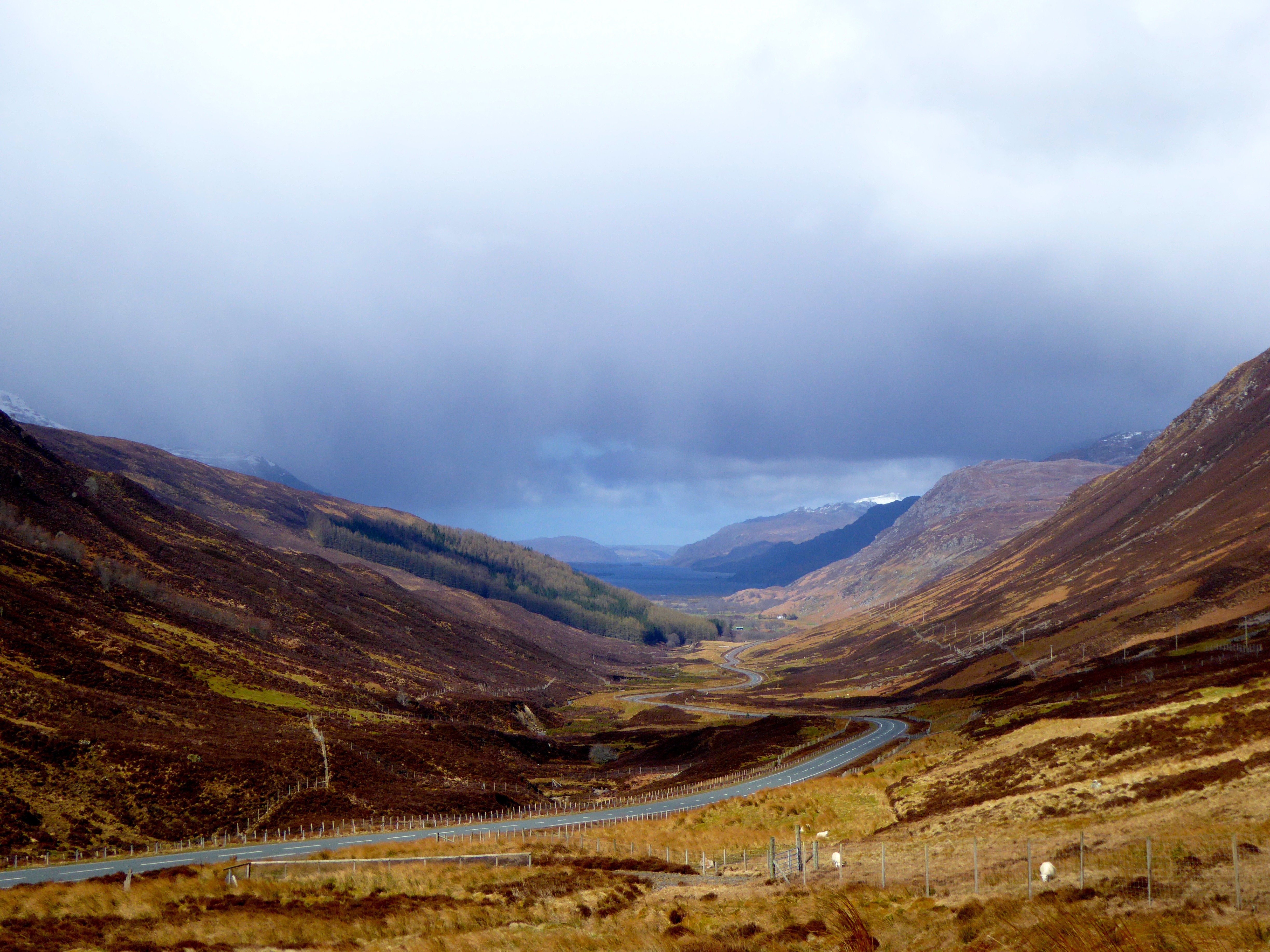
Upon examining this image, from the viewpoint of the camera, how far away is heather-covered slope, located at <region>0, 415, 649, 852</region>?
2415 inches

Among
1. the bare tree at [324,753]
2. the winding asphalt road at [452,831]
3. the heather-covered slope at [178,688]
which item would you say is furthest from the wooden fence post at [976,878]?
the bare tree at [324,753]

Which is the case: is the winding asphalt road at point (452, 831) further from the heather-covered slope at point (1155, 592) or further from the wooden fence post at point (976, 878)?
the heather-covered slope at point (1155, 592)

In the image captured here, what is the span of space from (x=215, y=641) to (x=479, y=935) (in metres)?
125

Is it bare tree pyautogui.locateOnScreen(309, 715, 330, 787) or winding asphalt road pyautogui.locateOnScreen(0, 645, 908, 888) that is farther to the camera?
bare tree pyautogui.locateOnScreen(309, 715, 330, 787)

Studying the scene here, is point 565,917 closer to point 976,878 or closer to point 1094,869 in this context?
point 976,878

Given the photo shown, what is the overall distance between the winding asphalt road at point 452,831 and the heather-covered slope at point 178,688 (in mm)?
8987

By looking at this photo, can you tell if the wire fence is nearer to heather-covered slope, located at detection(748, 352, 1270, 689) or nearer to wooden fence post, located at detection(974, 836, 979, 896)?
wooden fence post, located at detection(974, 836, 979, 896)

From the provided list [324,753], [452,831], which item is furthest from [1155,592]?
[324,753]

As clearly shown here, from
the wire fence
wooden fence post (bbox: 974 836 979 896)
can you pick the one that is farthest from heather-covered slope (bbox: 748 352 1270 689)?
wooden fence post (bbox: 974 836 979 896)

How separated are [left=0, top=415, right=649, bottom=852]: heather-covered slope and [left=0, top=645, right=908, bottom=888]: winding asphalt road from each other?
29.5 ft

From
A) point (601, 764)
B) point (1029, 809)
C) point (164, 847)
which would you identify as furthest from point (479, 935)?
point (601, 764)

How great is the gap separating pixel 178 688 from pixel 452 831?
58.9m

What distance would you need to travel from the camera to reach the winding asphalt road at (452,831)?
43.8 m

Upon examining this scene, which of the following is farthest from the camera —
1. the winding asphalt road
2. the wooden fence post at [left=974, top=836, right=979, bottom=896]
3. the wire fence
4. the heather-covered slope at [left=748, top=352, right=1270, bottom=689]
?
the heather-covered slope at [left=748, top=352, right=1270, bottom=689]
